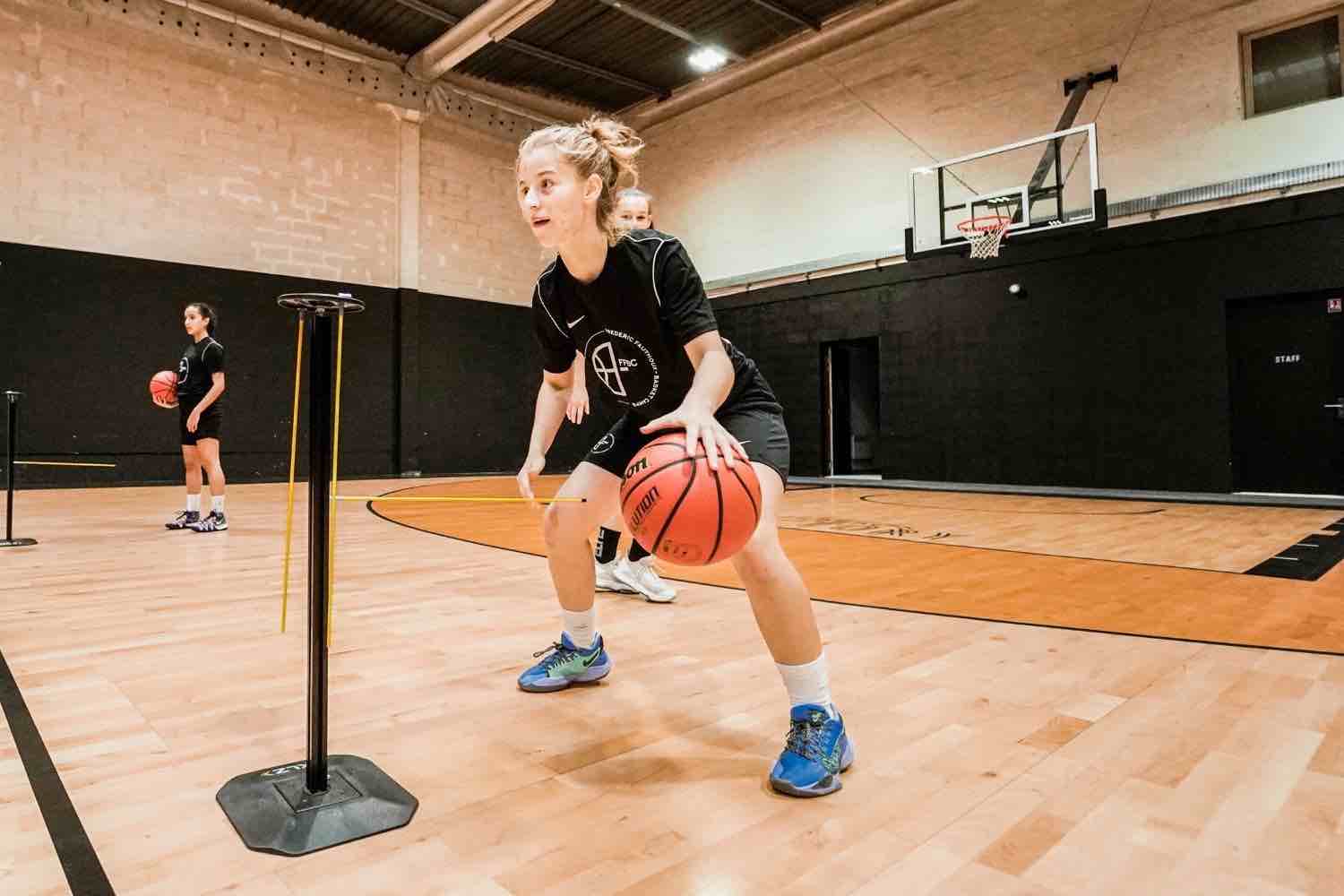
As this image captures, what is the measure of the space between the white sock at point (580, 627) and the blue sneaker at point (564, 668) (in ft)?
0.05

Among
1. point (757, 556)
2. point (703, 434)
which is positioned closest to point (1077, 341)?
point (757, 556)

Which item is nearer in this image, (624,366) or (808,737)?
(808,737)

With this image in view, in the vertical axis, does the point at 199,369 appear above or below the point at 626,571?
above

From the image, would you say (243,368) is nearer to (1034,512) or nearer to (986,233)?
(986,233)

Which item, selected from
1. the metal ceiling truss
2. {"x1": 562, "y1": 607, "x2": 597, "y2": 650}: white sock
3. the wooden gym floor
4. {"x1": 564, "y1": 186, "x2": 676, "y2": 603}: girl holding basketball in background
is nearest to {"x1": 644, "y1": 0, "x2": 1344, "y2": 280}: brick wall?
the metal ceiling truss

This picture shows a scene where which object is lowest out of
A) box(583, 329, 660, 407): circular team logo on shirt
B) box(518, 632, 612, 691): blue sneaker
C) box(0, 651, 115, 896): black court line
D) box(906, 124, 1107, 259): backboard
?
box(0, 651, 115, 896): black court line

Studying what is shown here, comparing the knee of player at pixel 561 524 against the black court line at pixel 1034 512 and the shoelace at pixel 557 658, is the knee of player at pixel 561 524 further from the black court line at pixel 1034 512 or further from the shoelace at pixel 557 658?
the black court line at pixel 1034 512

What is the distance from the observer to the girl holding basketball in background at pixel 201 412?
529 centimetres

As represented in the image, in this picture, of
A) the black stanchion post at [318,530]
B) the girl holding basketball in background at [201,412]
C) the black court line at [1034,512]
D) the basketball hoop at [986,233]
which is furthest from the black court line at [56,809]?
the basketball hoop at [986,233]

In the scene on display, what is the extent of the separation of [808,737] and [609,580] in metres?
2.03

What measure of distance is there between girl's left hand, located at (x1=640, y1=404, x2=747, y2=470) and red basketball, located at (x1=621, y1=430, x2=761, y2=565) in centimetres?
2

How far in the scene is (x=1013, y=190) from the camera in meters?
9.40

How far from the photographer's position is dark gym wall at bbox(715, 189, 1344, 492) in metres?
8.49

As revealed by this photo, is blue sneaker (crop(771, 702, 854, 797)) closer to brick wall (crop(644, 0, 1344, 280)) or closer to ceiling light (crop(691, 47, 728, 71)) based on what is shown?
brick wall (crop(644, 0, 1344, 280))
